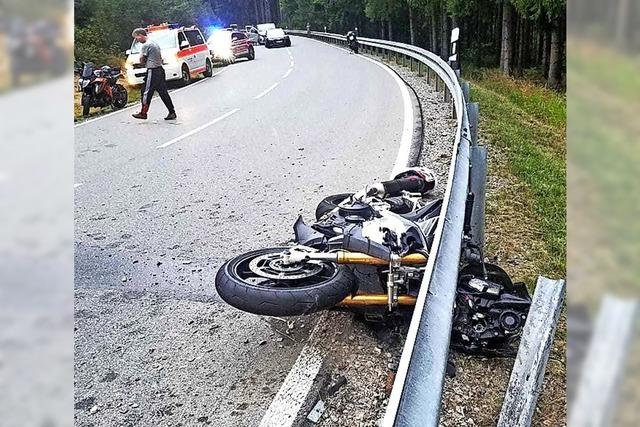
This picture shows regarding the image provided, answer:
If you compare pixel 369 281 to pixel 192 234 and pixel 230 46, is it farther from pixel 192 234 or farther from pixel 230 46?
pixel 230 46

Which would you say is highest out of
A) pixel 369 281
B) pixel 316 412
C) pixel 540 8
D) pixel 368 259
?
pixel 540 8

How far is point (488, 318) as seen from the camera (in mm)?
3072

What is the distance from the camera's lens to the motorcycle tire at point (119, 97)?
47.9 feet

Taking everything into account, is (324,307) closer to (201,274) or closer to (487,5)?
(201,274)

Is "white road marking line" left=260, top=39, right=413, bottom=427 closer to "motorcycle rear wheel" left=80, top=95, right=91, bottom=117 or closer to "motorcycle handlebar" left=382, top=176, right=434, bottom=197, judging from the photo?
"motorcycle handlebar" left=382, top=176, right=434, bottom=197

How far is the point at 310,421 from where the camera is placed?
2770 mm

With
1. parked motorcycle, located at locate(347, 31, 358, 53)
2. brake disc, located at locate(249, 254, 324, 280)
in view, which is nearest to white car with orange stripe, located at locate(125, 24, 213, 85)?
parked motorcycle, located at locate(347, 31, 358, 53)

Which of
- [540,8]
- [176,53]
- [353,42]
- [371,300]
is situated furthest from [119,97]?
[353,42]

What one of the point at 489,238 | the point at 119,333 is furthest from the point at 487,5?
the point at 119,333

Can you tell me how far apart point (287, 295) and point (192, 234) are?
2375mm
